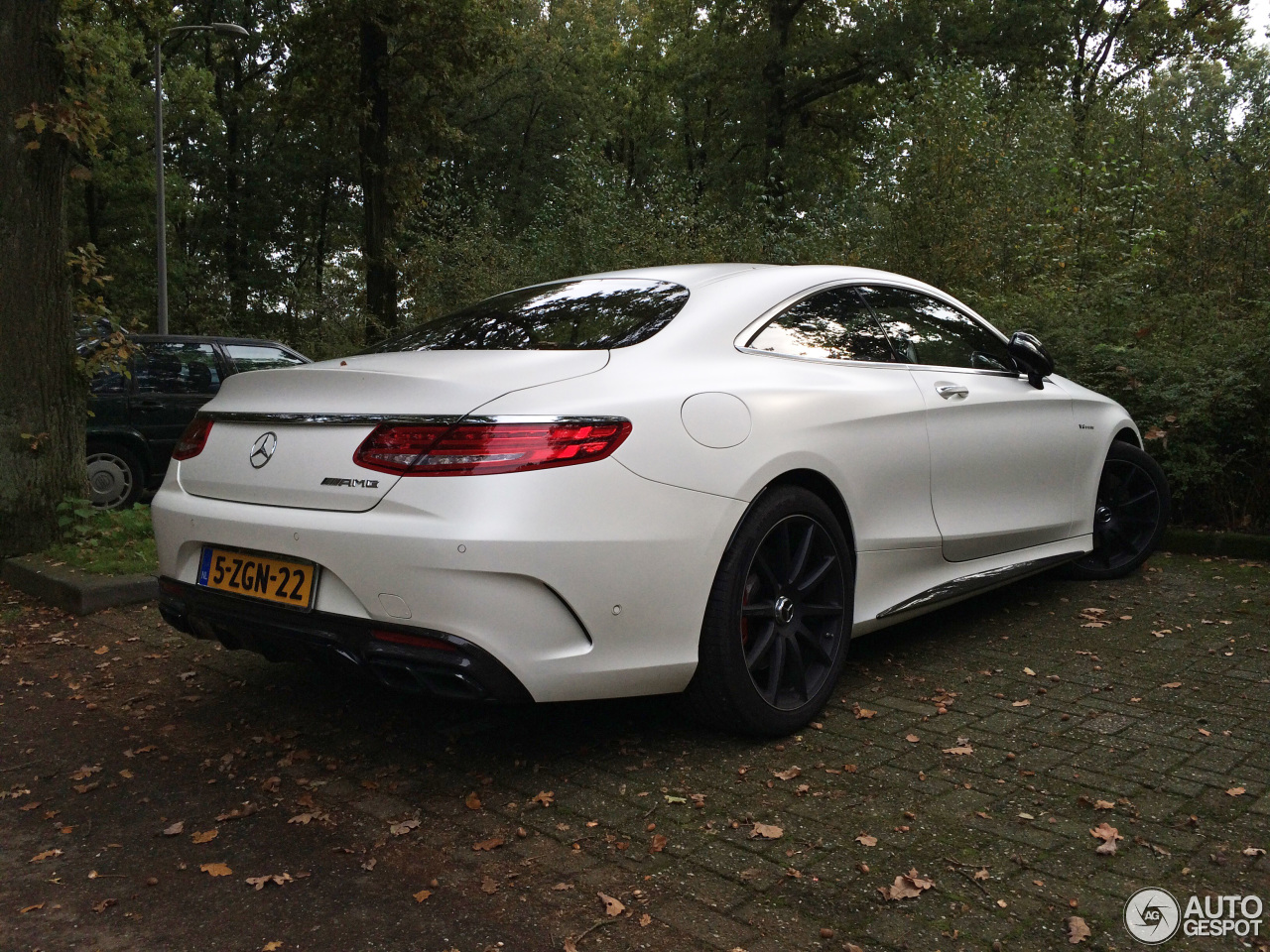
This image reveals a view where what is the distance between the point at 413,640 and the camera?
304 centimetres

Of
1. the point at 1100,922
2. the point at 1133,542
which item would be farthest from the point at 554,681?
the point at 1133,542

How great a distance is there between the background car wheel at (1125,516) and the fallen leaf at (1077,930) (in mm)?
3709

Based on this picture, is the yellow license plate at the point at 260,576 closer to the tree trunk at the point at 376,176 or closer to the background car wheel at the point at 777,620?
the background car wheel at the point at 777,620

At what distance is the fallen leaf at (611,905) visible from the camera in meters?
2.59

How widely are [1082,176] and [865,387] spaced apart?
933cm

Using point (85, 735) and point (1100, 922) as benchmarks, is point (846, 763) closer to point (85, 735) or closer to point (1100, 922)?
point (1100, 922)

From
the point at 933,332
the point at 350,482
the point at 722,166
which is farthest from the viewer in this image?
the point at 722,166

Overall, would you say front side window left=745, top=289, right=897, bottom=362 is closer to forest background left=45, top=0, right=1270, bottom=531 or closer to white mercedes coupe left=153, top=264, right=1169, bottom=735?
white mercedes coupe left=153, top=264, right=1169, bottom=735

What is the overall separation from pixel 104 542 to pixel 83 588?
3.56 feet

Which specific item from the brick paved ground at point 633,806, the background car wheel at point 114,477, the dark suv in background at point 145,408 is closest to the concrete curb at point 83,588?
the brick paved ground at point 633,806

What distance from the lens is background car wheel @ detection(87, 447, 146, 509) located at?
33.0 ft

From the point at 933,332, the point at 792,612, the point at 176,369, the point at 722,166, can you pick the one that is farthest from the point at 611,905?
the point at 722,166

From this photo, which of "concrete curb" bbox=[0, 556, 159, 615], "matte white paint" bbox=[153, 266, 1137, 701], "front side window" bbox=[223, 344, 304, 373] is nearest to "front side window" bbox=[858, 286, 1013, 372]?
"matte white paint" bbox=[153, 266, 1137, 701]

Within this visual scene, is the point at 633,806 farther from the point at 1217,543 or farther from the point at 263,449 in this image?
the point at 1217,543
